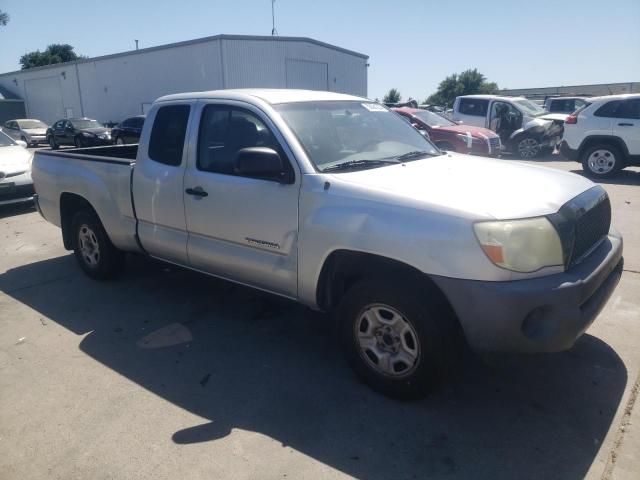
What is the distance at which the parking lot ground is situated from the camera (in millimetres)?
2625

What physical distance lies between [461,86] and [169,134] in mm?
74489

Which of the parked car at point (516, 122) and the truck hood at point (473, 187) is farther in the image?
the parked car at point (516, 122)

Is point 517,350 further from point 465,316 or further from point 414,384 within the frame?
point 414,384

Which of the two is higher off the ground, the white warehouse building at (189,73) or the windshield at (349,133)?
the white warehouse building at (189,73)

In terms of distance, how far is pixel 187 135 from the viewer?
4.05 m

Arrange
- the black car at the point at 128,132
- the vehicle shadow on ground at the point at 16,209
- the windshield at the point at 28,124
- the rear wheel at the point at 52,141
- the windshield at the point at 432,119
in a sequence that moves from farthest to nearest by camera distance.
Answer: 1. the windshield at the point at 28,124
2. the rear wheel at the point at 52,141
3. the black car at the point at 128,132
4. the windshield at the point at 432,119
5. the vehicle shadow on ground at the point at 16,209

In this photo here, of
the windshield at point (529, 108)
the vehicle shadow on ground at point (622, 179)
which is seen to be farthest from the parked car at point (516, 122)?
the vehicle shadow on ground at point (622, 179)

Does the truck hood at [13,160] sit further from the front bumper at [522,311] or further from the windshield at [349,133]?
the front bumper at [522,311]

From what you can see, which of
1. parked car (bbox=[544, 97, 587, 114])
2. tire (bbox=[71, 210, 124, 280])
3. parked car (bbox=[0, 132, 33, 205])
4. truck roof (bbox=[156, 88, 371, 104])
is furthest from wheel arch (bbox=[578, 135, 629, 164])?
parked car (bbox=[0, 132, 33, 205])

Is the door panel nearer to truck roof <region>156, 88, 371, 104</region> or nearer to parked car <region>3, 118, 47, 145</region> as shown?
truck roof <region>156, 88, 371, 104</region>

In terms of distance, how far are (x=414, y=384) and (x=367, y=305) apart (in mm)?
547

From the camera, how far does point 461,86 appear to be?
72.2m

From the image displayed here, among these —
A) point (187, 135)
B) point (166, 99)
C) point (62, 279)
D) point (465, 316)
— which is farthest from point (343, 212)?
point (62, 279)

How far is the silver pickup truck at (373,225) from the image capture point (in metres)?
2.62
